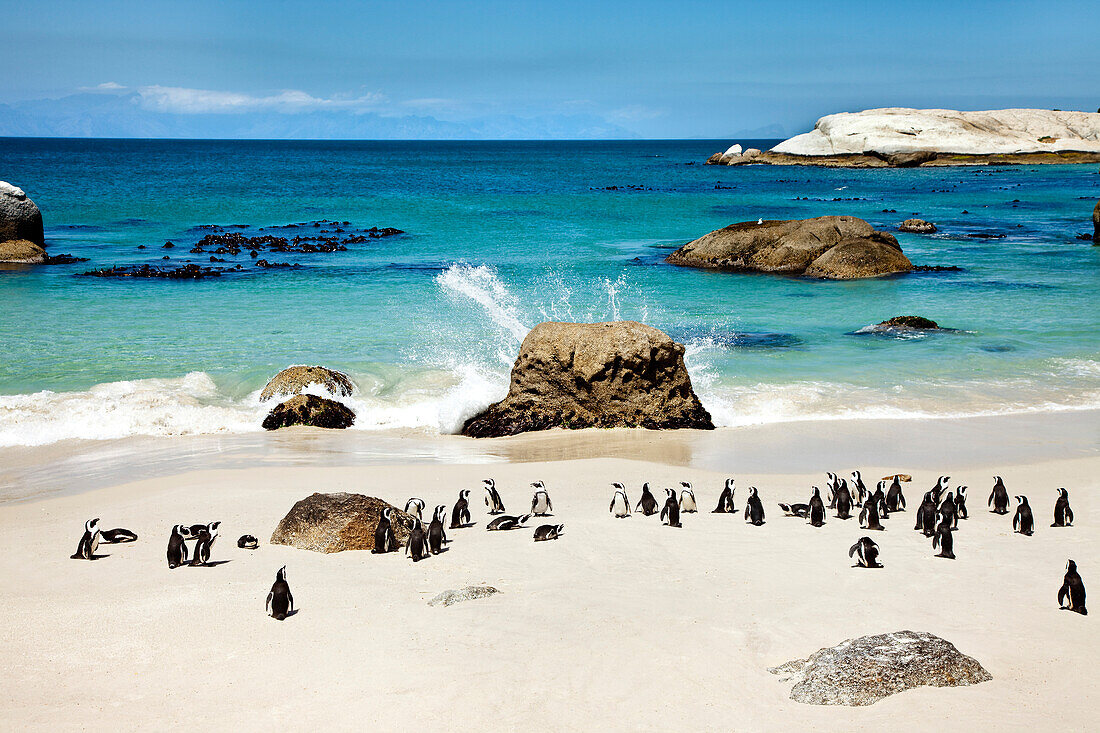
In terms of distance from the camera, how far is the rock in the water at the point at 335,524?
29.2 ft

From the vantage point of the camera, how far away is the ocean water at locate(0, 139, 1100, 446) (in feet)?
51.5

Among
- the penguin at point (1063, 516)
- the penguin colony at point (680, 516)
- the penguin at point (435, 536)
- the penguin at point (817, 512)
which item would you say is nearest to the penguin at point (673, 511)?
the penguin colony at point (680, 516)

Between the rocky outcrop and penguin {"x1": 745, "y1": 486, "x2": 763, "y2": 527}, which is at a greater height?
the rocky outcrop

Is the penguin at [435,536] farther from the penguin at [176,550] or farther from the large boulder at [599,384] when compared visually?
the large boulder at [599,384]

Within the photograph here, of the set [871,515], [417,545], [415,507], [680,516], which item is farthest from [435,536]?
[871,515]

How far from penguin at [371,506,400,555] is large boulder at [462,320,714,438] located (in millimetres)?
5274

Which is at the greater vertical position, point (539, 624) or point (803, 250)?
point (803, 250)

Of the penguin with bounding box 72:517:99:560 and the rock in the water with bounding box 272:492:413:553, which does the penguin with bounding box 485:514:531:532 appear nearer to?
the rock in the water with bounding box 272:492:413:553

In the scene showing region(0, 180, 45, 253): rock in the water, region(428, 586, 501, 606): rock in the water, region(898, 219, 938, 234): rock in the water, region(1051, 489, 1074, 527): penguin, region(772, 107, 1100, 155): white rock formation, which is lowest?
region(1051, 489, 1074, 527): penguin

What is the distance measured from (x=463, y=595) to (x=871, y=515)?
4.73 meters

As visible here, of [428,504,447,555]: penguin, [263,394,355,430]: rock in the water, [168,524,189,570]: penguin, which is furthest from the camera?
[263,394,355,430]: rock in the water

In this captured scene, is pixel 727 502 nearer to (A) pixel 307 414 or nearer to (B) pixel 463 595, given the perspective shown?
(B) pixel 463 595

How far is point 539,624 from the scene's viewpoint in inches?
277

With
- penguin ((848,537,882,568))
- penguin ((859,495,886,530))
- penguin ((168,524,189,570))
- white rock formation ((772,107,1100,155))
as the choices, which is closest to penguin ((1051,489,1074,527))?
penguin ((859,495,886,530))
